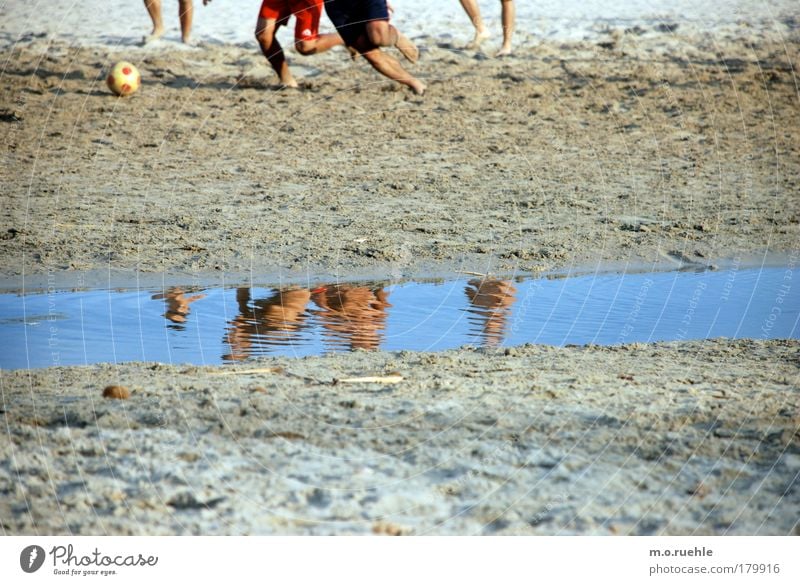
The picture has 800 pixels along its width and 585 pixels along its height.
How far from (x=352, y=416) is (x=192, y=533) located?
958 millimetres

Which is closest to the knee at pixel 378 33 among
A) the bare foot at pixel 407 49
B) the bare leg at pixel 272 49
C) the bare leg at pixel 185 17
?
the bare leg at pixel 272 49

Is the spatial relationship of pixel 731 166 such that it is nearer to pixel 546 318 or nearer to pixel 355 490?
pixel 546 318

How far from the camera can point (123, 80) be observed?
36.2ft

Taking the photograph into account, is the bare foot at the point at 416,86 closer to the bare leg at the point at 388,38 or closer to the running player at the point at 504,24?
the bare leg at the point at 388,38

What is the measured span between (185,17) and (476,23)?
345cm

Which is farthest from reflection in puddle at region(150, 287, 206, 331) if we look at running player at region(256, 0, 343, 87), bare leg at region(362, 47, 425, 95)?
running player at region(256, 0, 343, 87)

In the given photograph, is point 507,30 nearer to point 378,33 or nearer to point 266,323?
point 378,33

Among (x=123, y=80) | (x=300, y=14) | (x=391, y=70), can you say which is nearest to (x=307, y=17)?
(x=300, y=14)

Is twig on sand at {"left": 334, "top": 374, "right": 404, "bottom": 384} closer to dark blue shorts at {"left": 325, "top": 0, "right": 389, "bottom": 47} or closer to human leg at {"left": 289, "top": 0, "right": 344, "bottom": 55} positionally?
dark blue shorts at {"left": 325, "top": 0, "right": 389, "bottom": 47}

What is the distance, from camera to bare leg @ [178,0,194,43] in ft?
42.3

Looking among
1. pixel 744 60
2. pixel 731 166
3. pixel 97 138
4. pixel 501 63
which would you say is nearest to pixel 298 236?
pixel 97 138

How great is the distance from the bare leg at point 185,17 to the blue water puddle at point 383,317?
6.92 m

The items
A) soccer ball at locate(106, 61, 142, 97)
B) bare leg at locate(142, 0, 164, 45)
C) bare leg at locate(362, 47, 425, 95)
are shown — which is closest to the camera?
bare leg at locate(362, 47, 425, 95)

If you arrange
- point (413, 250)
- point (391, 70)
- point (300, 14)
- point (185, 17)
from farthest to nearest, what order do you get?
1. point (185, 17)
2. point (391, 70)
3. point (300, 14)
4. point (413, 250)
